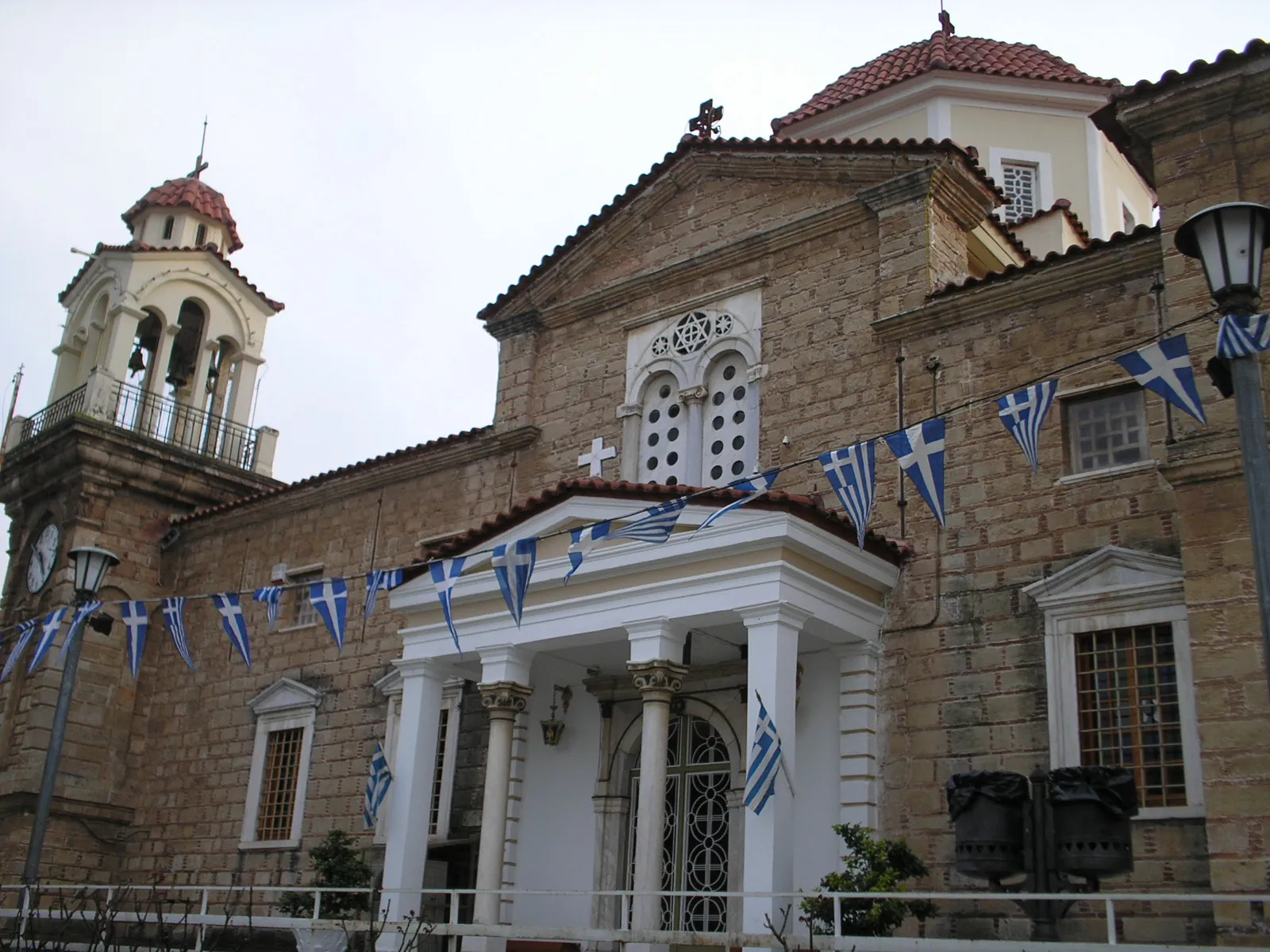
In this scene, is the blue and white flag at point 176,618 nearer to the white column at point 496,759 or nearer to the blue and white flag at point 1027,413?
the white column at point 496,759

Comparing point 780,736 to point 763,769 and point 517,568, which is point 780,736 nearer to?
point 763,769

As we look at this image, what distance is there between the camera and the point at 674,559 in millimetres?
12875

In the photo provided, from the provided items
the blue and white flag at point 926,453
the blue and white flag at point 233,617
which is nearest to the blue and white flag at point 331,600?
the blue and white flag at point 233,617

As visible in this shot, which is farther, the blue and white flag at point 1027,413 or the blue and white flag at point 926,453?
the blue and white flag at point 926,453

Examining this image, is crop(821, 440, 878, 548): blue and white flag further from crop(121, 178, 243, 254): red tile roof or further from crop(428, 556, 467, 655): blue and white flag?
crop(121, 178, 243, 254): red tile roof

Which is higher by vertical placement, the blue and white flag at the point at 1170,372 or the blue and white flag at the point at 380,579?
the blue and white flag at the point at 1170,372

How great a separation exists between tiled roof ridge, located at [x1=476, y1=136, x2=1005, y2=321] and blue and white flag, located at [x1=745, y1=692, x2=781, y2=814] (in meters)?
7.08

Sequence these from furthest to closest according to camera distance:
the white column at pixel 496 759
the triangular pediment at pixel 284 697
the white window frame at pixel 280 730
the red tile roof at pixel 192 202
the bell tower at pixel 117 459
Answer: the red tile roof at pixel 192 202 < the bell tower at pixel 117 459 < the triangular pediment at pixel 284 697 < the white window frame at pixel 280 730 < the white column at pixel 496 759

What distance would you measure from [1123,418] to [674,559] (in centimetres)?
449

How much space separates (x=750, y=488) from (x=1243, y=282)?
18.6 ft

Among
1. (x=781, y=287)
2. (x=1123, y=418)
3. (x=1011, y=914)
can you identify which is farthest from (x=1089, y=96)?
(x=1011, y=914)

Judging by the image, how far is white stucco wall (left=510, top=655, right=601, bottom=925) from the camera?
14.9 meters

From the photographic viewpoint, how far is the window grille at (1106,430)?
1268 cm

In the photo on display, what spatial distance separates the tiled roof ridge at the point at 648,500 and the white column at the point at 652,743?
127 centimetres
